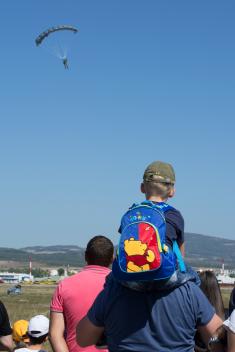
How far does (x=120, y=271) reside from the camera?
334cm

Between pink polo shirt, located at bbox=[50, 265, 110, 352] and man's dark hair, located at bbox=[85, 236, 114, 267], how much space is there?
0.05m

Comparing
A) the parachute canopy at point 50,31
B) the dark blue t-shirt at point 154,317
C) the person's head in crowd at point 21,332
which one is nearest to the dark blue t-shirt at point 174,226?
the dark blue t-shirt at point 154,317

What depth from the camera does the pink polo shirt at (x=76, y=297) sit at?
4.73 metres

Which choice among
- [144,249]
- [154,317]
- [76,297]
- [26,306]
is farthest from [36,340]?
[26,306]

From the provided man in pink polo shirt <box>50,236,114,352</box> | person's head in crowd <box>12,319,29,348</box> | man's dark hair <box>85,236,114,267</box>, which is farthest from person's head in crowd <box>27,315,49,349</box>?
man's dark hair <box>85,236,114,267</box>

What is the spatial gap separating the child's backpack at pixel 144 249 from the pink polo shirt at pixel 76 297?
1402 mm

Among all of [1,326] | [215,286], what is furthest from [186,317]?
[1,326]

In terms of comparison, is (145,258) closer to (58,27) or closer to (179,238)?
(179,238)

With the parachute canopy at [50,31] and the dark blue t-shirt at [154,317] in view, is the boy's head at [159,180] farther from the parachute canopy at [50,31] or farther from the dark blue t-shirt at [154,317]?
the parachute canopy at [50,31]

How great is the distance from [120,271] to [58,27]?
40.4 m

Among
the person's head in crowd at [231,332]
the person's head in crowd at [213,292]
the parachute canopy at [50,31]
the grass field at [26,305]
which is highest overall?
the parachute canopy at [50,31]

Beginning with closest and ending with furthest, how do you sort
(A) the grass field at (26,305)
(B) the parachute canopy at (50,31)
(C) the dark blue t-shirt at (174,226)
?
(C) the dark blue t-shirt at (174,226), (A) the grass field at (26,305), (B) the parachute canopy at (50,31)

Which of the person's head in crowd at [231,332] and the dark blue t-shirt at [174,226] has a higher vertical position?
the dark blue t-shirt at [174,226]

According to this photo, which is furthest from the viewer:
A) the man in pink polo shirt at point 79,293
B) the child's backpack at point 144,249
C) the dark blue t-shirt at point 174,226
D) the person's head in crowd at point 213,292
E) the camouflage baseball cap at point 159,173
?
the person's head in crowd at point 213,292
